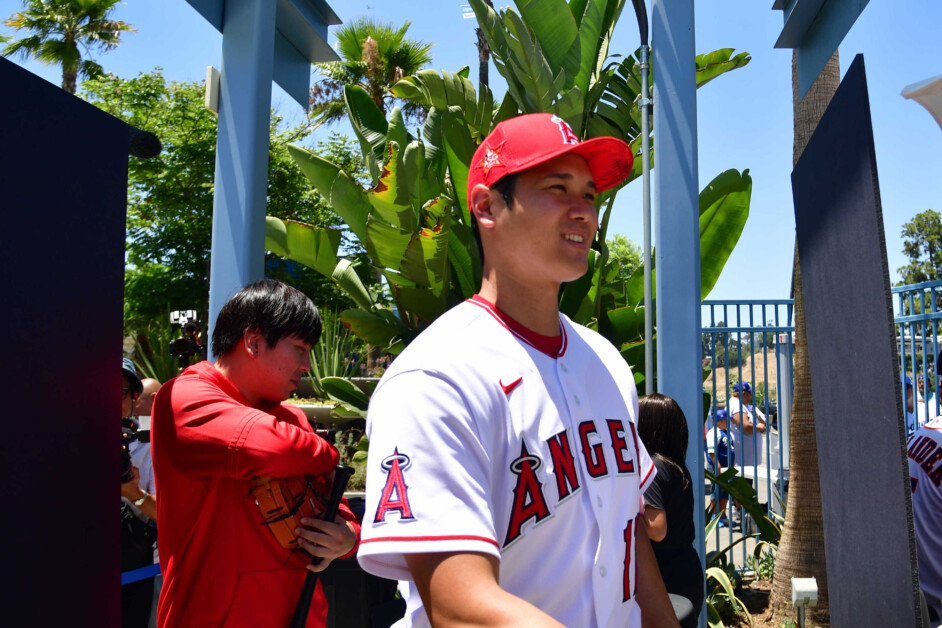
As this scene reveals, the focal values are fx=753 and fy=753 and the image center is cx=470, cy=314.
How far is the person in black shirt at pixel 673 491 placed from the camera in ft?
11.8

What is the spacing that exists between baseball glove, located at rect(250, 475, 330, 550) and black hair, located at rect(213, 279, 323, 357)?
16.0 inches

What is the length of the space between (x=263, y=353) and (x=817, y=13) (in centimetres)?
415

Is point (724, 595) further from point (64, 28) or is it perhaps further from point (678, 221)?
point (64, 28)

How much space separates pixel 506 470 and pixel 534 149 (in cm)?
64

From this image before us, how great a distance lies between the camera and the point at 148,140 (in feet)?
7.54

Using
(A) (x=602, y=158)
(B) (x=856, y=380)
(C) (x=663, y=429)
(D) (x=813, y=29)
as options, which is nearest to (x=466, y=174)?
(D) (x=813, y=29)

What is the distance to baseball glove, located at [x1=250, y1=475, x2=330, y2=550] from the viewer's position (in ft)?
6.82

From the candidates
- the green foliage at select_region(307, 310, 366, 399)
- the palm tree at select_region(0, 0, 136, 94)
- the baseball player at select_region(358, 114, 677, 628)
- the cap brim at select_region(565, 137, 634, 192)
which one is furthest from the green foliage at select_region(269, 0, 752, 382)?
the palm tree at select_region(0, 0, 136, 94)

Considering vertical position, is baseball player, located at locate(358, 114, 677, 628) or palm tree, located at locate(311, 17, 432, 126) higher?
palm tree, located at locate(311, 17, 432, 126)

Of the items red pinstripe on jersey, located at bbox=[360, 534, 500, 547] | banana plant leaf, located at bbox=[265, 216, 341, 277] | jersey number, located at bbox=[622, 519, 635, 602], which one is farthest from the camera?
banana plant leaf, located at bbox=[265, 216, 341, 277]

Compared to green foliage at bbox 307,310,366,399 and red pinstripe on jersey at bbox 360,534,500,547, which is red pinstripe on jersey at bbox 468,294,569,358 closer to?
red pinstripe on jersey at bbox 360,534,500,547

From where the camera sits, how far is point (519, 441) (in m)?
1.34

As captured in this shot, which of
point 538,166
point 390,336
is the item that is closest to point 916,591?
point 538,166

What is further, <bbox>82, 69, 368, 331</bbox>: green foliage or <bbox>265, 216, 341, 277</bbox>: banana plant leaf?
<bbox>82, 69, 368, 331</bbox>: green foliage
